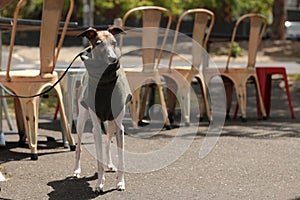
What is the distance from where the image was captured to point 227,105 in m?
8.61

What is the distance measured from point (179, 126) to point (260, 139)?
1.32 meters

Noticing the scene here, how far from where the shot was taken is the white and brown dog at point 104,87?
4148mm

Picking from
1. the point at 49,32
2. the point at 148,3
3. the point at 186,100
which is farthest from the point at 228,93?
the point at 148,3

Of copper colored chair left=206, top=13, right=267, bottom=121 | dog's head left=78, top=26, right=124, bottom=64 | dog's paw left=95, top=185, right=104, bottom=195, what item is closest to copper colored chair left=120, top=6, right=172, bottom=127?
copper colored chair left=206, top=13, right=267, bottom=121

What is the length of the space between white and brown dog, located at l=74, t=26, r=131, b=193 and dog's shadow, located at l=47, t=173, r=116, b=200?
0.35 ft

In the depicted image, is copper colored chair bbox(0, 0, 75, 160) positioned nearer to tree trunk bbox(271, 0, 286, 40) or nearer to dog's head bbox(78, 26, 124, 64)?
dog's head bbox(78, 26, 124, 64)

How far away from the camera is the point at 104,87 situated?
13.9 ft

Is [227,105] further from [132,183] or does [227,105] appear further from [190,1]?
[190,1]

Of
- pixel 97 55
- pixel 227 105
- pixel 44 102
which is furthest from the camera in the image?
pixel 44 102

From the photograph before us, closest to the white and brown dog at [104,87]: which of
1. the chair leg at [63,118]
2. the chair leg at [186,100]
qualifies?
the chair leg at [63,118]

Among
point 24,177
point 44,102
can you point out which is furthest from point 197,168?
point 44,102

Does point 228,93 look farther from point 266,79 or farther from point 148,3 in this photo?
point 148,3

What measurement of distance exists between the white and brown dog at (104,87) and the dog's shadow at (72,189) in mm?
108

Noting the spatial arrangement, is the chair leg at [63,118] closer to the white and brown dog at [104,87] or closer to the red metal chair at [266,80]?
the white and brown dog at [104,87]
